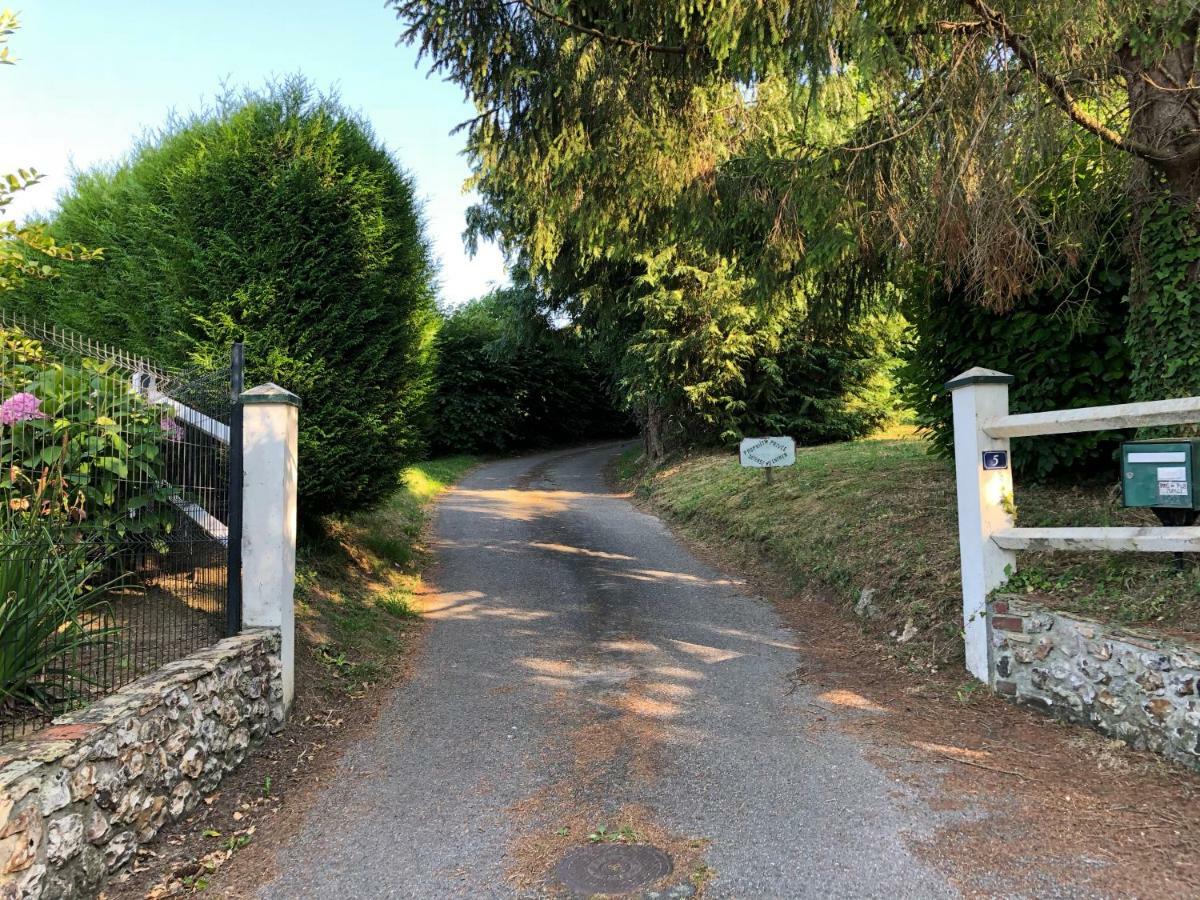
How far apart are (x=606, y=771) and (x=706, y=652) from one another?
89.4 inches

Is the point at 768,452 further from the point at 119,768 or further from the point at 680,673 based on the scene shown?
the point at 119,768

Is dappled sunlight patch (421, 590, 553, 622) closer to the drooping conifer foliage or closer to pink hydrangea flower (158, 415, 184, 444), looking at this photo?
pink hydrangea flower (158, 415, 184, 444)

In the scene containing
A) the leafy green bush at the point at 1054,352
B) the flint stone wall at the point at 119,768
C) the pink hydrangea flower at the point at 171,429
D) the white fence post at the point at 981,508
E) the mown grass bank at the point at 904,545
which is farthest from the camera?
the leafy green bush at the point at 1054,352

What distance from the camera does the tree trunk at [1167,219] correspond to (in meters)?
5.21

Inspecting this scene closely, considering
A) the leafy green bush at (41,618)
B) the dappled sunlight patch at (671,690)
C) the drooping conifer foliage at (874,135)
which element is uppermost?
the drooping conifer foliage at (874,135)

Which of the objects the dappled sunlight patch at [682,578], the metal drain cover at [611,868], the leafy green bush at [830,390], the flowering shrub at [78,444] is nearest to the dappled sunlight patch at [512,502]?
the dappled sunlight patch at [682,578]

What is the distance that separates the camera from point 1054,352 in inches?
270

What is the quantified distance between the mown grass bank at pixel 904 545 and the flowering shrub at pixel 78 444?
17.7 feet

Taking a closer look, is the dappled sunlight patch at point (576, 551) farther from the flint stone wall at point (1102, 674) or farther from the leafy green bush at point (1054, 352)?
the flint stone wall at point (1102, 674)

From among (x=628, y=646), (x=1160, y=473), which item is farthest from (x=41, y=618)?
(x=1160, y=473)

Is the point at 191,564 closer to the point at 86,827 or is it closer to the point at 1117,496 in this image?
the point at 86,827

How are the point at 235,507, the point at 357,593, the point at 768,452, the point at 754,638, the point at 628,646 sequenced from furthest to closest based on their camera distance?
the point at 768,452, the point at 357,593, the point at 754,638, the point at 628,646, the point at 235,507

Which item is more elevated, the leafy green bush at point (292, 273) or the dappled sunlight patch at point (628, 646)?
the leafy green bush at point (292, 273)

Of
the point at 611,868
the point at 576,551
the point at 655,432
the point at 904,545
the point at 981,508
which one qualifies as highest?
the point at 655,432
